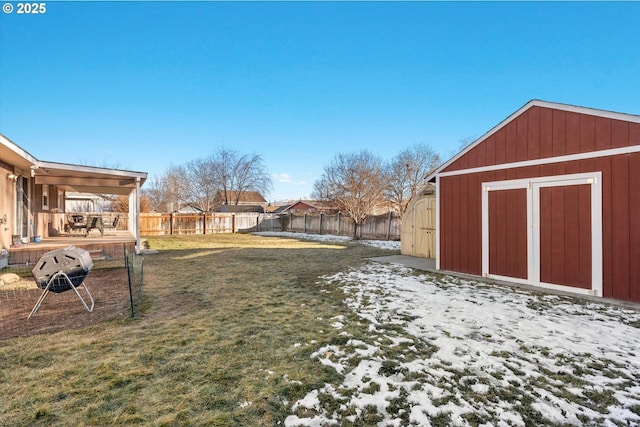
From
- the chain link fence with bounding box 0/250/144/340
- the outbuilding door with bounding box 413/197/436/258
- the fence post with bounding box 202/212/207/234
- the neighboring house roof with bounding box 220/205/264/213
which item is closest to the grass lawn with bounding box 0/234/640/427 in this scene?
the chain link fence with bounding box 0/250/144/340

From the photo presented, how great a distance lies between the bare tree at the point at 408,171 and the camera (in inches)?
789

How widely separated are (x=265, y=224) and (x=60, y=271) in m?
17.9

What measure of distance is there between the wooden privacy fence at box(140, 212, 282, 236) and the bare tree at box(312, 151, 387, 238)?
17.5ft

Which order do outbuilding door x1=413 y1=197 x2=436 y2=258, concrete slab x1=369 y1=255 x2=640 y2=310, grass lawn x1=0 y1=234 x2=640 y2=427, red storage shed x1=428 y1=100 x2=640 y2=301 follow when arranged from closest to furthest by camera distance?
grass lawn x1=0 y1=234 x2=640 y2=427 < concrete slab x1=369 y1=255 x2=640 y2=310 < red storage shed x1=428 y1=100 x2=640 y2=301 < outbuilding door x1=413 y1=197 x2=436 y2=258

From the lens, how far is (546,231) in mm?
5531

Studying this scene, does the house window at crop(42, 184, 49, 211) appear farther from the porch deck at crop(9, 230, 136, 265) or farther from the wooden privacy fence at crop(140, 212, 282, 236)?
the wooden privacy fence at crop(140, 212, 282, 236)

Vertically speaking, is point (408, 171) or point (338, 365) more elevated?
point (408, 171)

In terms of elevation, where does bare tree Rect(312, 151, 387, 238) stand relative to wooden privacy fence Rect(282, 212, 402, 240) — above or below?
above

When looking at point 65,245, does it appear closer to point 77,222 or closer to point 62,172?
point 62,172

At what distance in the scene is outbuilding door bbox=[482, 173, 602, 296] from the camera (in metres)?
5.03

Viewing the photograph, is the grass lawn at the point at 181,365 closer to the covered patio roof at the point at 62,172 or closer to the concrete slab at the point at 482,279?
the concrete slab at the point at 482,279

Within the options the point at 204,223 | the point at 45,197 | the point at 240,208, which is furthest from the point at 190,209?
the point at 45,197

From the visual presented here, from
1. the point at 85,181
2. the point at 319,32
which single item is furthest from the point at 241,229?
the point at 319,32

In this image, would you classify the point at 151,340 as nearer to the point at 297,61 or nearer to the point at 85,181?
the point at 85,181
